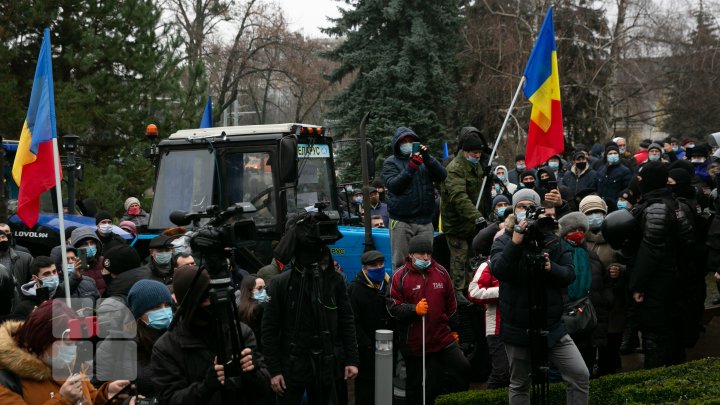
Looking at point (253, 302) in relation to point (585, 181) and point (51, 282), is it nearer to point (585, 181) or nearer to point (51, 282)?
point (51, 282)

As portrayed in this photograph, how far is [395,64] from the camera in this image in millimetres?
23609

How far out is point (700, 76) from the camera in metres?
31.3

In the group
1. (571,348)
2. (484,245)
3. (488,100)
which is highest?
(488,100)

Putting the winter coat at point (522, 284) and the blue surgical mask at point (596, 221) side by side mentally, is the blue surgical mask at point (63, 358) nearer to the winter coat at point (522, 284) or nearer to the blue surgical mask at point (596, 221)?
the winter coat at point (522, 284)

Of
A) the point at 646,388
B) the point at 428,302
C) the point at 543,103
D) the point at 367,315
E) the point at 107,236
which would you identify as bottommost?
the point at 646,388

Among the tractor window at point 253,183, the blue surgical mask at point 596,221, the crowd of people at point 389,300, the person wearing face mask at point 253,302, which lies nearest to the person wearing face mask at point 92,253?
the crowd of people at point 389,300

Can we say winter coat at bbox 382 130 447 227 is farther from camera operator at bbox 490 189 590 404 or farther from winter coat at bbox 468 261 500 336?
camera operator at bbox 490 189 590 404

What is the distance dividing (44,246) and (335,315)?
7864 mm

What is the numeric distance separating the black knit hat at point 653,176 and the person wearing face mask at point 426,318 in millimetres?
2442

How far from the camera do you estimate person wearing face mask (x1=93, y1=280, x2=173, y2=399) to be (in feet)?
15.8

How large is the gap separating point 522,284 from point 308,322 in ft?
5.57

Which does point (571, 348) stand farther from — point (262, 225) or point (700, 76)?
point (700, 76)

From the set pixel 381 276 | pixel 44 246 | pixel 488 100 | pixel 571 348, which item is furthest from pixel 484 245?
pixel 488 100

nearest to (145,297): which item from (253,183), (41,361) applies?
(41,361)
